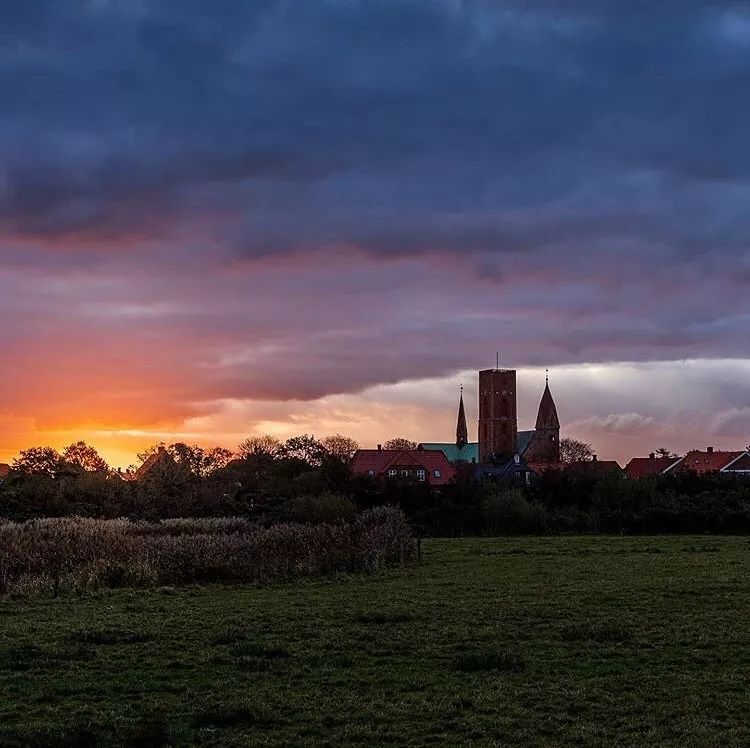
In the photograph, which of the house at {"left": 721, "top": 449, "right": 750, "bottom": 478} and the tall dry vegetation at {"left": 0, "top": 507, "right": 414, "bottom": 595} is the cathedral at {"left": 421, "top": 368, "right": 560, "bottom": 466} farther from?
the tall dry vegetation at {"left": 0, "top": 507, "right": 414, "bottom": 595}

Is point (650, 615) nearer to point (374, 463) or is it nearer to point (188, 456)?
point (374, 463)

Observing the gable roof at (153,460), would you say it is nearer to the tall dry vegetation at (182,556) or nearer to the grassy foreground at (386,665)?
the tall dry vegetation at (182,556)

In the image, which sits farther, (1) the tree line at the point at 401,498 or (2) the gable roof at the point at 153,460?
(2) the gable roof at the point at 153,460

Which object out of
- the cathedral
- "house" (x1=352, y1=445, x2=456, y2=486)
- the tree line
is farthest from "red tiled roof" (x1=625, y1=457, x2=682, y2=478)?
the cathedral

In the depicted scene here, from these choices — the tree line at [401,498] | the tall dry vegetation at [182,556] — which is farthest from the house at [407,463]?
the tall dry vegetation at [182,556]

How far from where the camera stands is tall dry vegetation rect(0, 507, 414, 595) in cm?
2273

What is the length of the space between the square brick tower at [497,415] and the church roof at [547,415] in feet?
19.9

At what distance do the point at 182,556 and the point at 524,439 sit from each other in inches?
6174

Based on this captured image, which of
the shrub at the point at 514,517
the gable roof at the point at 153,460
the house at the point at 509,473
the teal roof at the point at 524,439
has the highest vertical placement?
the teal roof at the point at 524,439

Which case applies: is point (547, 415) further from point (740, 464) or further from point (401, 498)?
point (401, 498)

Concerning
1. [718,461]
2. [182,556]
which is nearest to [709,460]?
[718,461]

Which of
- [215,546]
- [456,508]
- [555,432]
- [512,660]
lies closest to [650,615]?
[512,660]

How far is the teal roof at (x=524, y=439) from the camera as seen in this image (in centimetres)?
17012

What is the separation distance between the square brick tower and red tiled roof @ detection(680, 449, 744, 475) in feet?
216
